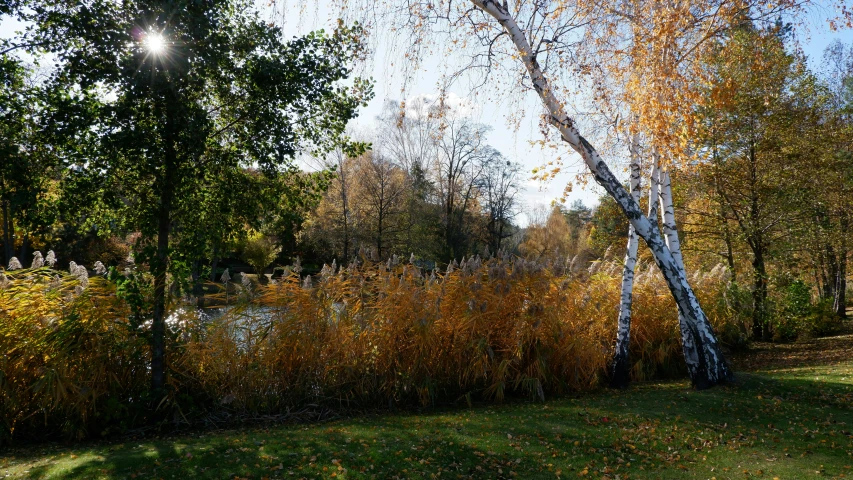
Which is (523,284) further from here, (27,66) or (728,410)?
(27,66)

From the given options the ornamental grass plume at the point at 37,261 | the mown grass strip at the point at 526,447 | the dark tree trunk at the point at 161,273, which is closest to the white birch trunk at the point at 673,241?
the mown grass strip at the point at 526,447

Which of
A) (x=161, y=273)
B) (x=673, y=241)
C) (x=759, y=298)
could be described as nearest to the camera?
(x=161, y=273)

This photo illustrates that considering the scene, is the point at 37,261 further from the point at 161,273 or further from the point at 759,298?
the point at 759,298

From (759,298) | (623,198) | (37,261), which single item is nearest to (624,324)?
(623,198)

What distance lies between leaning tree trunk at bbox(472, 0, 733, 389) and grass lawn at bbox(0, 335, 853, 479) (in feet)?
1.51

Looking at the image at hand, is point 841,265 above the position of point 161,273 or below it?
above

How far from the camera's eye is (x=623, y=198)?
6.55m

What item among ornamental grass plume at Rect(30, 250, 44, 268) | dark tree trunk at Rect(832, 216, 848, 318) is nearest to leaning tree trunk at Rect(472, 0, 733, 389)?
ornamental grass plume at Rect(30, 250, 44, 268)

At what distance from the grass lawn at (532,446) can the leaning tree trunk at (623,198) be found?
18.1 inches

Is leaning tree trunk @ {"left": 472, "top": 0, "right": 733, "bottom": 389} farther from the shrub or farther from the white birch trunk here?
the shrub

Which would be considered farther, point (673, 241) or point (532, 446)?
point (673, 241)

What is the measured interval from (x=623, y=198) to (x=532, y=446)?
3245 millimetres

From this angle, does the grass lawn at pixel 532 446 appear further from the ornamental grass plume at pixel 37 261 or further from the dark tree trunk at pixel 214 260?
the dark tree trunk at pixel 214 260

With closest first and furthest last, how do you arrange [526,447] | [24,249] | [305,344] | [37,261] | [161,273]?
1. [526,447]
2. [161,273]
3. [37,261]
4. [305,344]
5. [24,249]
